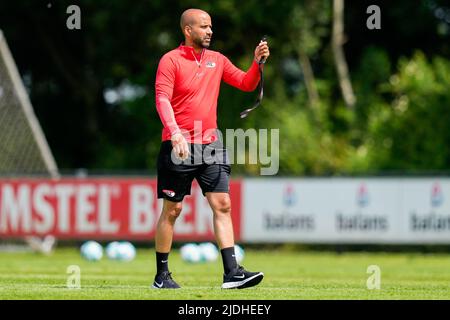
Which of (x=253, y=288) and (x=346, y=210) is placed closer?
(x=253, y=288)

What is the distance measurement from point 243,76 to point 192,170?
103 centimetres

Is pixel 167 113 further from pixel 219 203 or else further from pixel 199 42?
pixel 219 203

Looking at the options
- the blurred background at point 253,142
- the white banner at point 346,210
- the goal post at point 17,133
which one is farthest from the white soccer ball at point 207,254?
the goal post at point 17,133

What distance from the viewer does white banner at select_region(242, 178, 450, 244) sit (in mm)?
24781

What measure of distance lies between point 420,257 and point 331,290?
45.4ft

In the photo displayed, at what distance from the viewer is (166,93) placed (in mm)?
10789

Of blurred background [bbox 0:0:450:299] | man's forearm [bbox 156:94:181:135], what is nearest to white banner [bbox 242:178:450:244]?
blurred background [bbox 0:0:450:299]

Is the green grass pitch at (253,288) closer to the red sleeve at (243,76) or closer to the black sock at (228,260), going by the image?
the black sock at (228,260)

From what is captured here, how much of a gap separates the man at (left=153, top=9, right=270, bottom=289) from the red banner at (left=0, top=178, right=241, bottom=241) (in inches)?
546

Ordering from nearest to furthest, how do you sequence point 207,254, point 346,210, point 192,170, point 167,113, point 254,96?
point 167,113, point 192,170, point 207,254, point 346,210, point 254,96

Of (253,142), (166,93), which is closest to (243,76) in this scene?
(166,93)

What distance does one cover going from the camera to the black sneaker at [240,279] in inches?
430

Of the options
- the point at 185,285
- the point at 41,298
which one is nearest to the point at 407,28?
the point at 185,285

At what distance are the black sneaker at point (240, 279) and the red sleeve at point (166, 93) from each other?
1465mm
